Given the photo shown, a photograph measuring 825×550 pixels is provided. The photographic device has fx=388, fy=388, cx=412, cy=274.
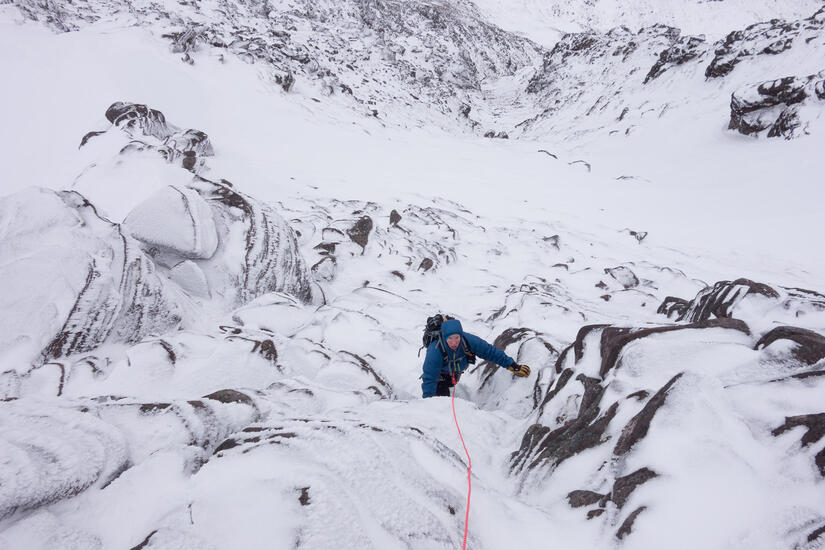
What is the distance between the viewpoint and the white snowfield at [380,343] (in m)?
2.01

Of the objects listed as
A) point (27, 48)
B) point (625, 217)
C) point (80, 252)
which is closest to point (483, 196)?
point (625, 217)

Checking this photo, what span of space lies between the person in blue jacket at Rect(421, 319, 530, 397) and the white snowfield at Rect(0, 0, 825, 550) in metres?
0.41

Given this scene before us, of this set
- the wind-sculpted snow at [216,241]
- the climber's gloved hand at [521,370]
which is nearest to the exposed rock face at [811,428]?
the climber's gloved hand at [521,370]

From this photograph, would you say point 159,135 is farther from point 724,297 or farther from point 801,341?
point 801,341

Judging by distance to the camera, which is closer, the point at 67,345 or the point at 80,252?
the point at 67,345

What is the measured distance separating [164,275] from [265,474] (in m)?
4.40

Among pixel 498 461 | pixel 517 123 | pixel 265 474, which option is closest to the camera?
pixel 265 474

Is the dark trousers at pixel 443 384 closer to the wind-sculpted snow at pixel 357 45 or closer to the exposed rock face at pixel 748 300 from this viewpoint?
the exposed rock face at pixel 748 300

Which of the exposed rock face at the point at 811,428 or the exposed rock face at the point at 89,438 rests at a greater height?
the exposed rock face at the point at 811,428

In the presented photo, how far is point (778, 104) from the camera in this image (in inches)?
617

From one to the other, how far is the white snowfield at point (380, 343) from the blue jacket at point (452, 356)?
17.5 inches

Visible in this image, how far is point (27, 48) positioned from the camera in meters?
17.5

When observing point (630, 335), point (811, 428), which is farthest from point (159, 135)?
point (811, 428)

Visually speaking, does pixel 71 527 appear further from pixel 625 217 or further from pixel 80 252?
pixel 625 217
